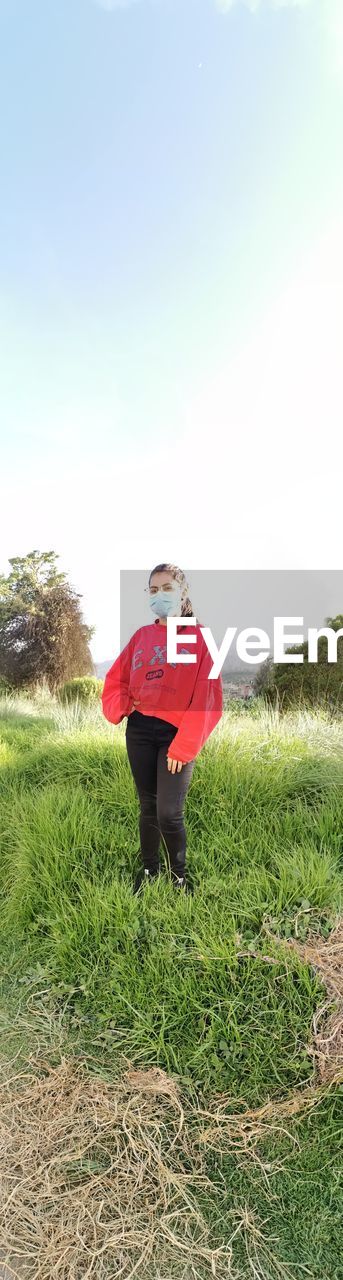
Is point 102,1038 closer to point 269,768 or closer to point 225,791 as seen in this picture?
point 225,791

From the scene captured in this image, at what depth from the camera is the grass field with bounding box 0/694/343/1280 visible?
2029 millimetres

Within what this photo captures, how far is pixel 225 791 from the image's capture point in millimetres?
4516

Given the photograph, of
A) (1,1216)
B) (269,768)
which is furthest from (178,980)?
(269,768)

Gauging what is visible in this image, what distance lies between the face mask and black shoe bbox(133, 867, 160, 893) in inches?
53.8

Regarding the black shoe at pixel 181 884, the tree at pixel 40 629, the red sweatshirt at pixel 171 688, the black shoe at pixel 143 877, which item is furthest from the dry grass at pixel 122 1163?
the tree at pixel 40 629

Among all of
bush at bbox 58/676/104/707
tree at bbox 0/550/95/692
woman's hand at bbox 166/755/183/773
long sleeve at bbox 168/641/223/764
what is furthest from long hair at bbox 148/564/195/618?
tree at bbox 0/550/95/692

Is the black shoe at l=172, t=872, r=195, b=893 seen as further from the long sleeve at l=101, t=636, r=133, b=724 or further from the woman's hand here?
the long sleeve at l=101, t=636, r=133, b=724

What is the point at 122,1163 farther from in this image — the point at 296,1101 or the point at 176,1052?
the point at 296,1101

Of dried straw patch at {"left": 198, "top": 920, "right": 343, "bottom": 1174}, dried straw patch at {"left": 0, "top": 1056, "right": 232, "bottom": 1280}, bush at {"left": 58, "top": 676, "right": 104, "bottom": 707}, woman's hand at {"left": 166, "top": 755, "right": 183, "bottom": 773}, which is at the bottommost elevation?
dried straw patch at {"left": 0, "top": 1056, "right": 232, "bottom": 1280}

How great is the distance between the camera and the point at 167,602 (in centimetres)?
330

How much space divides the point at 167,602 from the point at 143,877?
1487 mm

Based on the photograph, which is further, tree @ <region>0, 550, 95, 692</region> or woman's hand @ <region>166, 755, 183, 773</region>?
tree @ <region>0, 550, 95, 692</region>

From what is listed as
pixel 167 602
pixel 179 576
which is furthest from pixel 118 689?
pixel 179 576

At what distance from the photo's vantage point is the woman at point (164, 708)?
311cm
